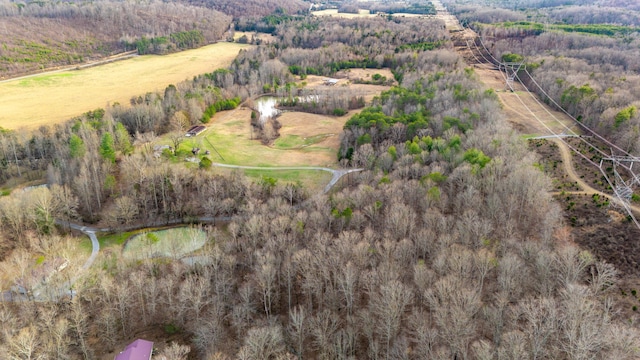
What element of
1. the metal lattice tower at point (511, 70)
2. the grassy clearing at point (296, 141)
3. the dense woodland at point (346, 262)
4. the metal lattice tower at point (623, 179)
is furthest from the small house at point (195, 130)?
the metal lattice tower at point (511, 70)

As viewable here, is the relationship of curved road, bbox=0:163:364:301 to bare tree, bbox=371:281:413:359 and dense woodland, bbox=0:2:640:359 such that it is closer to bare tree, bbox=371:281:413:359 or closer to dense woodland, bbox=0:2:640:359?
dense woodland, bbox=0:2:640:359

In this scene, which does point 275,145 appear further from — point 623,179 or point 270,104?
point 623,179

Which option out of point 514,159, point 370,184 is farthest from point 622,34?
point 370,184

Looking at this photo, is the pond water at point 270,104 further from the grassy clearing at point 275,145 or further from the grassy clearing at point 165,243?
the grassy clearing at point 165,243

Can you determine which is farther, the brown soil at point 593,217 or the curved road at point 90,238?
the brown soil at point 593,217

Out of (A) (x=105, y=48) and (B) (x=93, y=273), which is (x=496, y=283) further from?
(A) (x=105, y=48)

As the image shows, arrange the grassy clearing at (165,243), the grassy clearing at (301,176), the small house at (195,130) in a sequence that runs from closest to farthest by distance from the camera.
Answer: the grassy clearing at (165,243) → the grassy clearing at (301,176) → the small house at (195,130)
